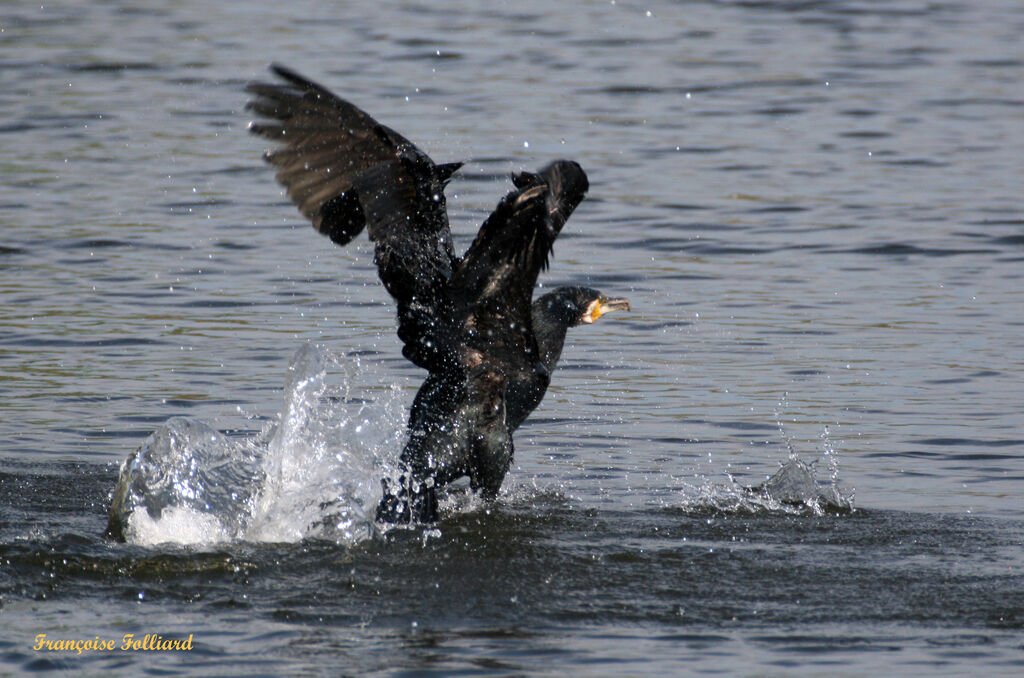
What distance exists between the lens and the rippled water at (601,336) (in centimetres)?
483

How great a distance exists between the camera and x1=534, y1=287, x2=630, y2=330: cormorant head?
630cm

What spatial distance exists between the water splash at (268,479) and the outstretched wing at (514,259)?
620 mm

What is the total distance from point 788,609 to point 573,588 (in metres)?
0.68

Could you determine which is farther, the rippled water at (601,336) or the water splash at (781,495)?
the water splash at (781,495)

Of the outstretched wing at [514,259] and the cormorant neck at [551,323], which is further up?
the outstretched wing at [514,259]

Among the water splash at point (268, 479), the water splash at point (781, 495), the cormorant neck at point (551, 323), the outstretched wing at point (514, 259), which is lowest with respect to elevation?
the water splash at point (781, 495)

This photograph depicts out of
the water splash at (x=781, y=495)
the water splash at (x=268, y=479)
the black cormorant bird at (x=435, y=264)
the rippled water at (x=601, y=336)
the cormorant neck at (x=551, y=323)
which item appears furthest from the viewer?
the cormorant neck at (x=551, y=323)

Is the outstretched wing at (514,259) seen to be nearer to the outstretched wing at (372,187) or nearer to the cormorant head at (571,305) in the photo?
the outstretched wing at (372,187)

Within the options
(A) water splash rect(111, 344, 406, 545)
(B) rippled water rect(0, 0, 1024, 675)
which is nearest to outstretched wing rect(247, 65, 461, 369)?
(A) water splash rect(111, 344, 406, 545)

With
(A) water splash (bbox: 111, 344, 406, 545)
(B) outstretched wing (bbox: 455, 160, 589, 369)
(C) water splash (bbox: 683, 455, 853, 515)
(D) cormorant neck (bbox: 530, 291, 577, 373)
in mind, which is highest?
(B) outstretched wing (bbox: 455, 160, 589, 369)

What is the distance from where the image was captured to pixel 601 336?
29.1 feet

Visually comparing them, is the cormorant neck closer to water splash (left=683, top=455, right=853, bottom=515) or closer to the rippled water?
the rippled water

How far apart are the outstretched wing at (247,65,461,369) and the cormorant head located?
0.72m

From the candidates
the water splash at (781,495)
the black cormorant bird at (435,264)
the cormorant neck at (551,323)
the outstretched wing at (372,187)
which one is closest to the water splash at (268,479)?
the black cormorant bird at (435,264)
